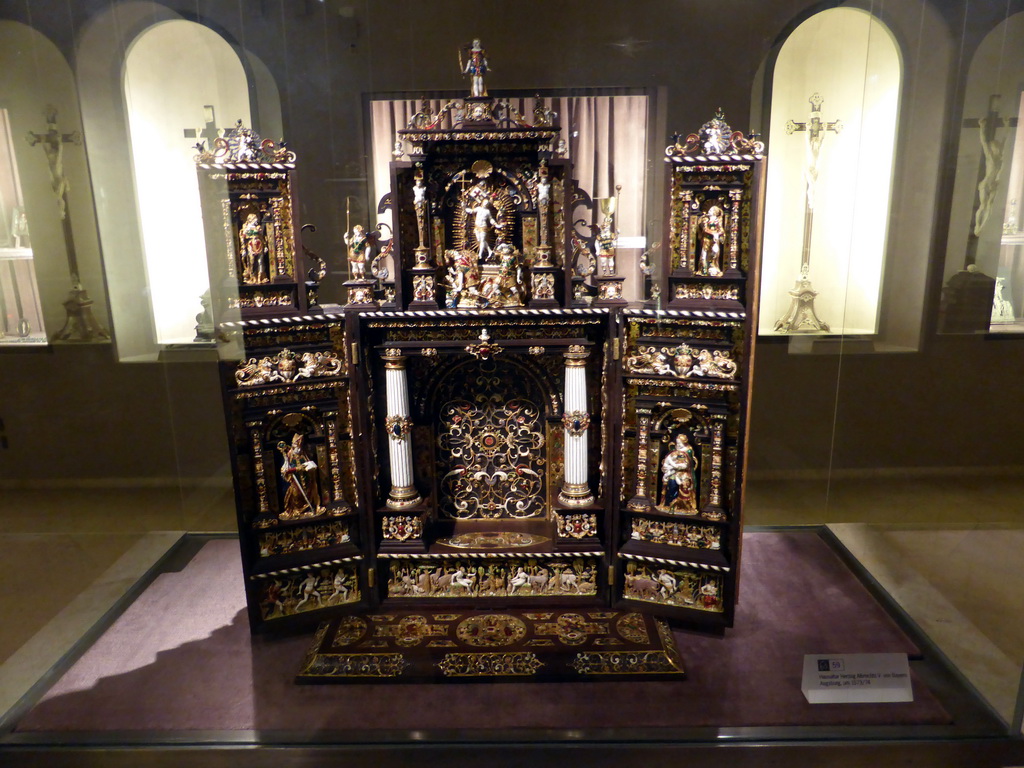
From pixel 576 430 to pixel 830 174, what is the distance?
298cm

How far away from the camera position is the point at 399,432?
591 cm

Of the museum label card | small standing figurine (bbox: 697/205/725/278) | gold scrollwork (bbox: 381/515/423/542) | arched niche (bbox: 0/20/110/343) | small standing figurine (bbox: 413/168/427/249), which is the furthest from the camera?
gold scrollwork (bbox: 381/515/423/542)

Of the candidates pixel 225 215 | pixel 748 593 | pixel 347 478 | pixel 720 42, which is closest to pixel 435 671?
pixel 347 478

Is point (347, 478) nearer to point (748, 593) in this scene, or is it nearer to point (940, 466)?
point (748, 593)

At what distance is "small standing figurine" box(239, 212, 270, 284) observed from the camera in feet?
17.8

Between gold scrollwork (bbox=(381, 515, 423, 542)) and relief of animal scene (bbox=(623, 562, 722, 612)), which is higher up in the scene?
gold scrollwork (bbox=(381, 515, 423, 542))

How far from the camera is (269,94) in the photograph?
5.03 metres

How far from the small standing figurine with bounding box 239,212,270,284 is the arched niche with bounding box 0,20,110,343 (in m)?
1.15

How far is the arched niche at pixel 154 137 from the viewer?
430 cm

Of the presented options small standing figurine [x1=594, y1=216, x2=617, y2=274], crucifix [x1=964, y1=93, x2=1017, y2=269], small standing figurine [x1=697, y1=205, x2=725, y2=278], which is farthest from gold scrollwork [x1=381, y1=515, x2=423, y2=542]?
crucifix [x1=964, y1=93, x2=1017, y2=269]

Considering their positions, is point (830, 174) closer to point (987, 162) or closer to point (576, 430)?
point (987, 162)

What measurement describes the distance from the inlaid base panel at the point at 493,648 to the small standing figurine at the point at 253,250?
2.83 meters

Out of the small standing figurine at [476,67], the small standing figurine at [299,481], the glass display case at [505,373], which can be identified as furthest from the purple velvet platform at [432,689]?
the small standing figurine at [476,67]

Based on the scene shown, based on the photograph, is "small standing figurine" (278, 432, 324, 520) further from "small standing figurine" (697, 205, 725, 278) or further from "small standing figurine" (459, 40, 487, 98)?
"small standing figurine" (697, 205, 725, 278)
